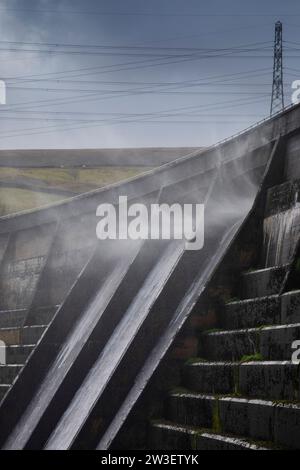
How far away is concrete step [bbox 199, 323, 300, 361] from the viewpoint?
8902 mm

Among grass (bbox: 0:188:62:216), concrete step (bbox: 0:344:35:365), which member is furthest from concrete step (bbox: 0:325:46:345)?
grass (bbox: 0:188:62:216)

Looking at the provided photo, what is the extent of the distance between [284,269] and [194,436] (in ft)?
8.81

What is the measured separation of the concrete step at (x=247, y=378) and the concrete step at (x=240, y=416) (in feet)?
0.62

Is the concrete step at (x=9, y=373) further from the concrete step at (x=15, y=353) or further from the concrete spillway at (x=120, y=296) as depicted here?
the concrete spillway at (x=120, y=296)

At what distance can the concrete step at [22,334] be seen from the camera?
59.9ft

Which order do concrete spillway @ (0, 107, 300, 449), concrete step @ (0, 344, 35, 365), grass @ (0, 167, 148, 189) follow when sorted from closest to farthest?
concrete spillway @ (0, 107, 300, 449) → concrete step @ (0, 344, 35, 365) → grass @ (0, 167, 148, 189)

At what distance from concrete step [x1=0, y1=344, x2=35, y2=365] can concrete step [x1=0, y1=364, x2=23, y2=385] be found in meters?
0.29

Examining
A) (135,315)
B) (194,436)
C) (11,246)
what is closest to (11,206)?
(11,246)

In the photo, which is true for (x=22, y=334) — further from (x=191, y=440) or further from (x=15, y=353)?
(x=191, y=440)

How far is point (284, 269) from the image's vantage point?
1055 cm

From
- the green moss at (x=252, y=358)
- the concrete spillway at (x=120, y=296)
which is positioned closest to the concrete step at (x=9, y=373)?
the concrete spillway at (x=120, y=296)

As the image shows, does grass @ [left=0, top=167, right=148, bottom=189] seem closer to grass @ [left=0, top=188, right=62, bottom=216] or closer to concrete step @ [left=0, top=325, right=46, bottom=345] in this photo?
grass @ [left=0, top=188, right=62, bottom=216]

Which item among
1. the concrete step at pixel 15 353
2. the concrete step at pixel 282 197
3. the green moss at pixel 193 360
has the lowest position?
the concrete step at pixel 15 353

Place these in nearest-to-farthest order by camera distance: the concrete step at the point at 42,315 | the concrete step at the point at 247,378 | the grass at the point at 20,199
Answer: the concrete step at the point at 247,378, the concrete step at the point at 42,315, the grass at the point at 20,199
